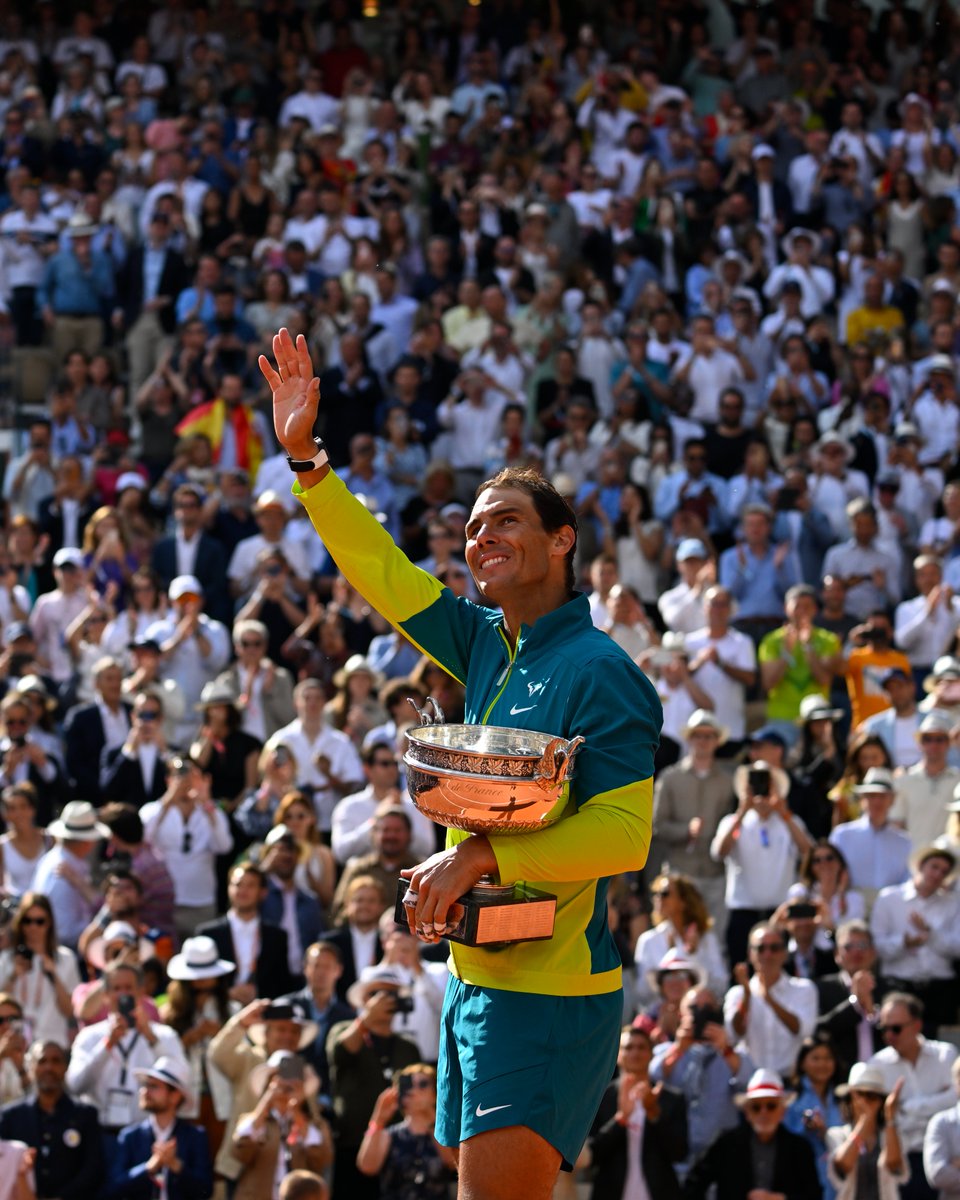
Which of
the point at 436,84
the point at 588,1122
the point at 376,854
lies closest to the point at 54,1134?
the point at 376,854

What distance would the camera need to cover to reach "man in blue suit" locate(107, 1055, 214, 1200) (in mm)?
9891

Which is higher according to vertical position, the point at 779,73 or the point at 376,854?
the point at 779,73

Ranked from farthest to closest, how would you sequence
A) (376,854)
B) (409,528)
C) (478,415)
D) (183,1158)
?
(478,415)
(409,528)
(376,854)
(183,1158)

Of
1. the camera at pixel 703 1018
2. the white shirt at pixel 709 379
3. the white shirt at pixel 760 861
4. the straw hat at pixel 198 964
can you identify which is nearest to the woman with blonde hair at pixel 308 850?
the straw hat at pixel 198 964

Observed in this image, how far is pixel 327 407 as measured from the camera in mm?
17391

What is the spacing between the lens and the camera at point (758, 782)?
40.5 ft

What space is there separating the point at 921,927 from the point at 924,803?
1.12 meters

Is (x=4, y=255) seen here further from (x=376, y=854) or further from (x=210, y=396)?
(x=376, y=854)

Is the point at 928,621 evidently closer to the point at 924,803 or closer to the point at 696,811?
the point at 924,803

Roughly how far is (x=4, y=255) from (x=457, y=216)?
406 centimetres

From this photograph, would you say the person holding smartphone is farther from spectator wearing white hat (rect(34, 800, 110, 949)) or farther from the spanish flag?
the spanish flag

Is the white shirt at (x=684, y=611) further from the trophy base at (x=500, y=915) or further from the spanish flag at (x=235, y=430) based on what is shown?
the trophy base at (x=500, y=915)

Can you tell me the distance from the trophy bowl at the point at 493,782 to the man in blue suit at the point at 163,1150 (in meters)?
6.23

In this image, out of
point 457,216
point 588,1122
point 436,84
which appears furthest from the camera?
point 436,84
